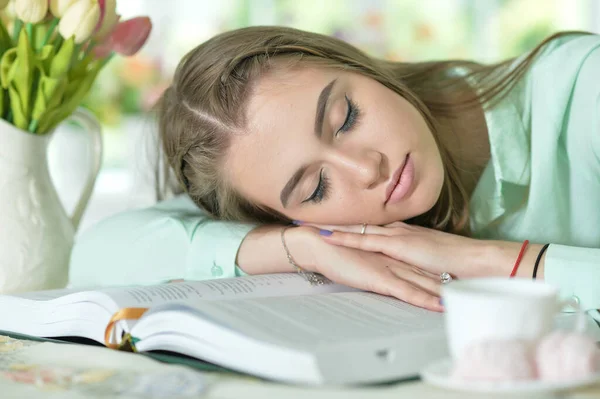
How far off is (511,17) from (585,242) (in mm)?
2691

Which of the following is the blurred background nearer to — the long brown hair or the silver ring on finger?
the long brown hair

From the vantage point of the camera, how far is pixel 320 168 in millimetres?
1280

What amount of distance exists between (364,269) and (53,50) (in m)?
0.69

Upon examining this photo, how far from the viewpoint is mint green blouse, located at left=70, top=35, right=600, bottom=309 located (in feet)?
4.77

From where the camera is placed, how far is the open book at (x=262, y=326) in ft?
2.46

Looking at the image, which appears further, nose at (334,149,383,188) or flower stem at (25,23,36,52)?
flower stem at (25,23,36,52)

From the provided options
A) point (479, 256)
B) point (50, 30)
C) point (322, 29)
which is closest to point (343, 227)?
point (479, 256)

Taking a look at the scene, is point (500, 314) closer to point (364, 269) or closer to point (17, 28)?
point (364, 269)

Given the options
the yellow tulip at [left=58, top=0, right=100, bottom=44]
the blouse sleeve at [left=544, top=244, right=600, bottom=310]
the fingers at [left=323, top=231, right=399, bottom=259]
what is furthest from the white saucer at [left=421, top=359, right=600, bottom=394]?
the yellow tulip at [left=58, top=0, right=100, bottom=44]

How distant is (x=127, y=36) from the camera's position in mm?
1430

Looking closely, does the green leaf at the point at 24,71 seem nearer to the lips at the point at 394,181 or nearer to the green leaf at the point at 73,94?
the green leaf at the point at 73,94

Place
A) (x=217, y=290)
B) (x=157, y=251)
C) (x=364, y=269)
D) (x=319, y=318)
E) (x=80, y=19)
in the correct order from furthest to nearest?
(x=157, y=251) → (x=80, y=19) → (x=364, y=269) → (x=217, y=290) → (x=319, y=318)

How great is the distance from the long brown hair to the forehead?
0.02m

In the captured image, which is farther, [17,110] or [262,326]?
[17,110]
